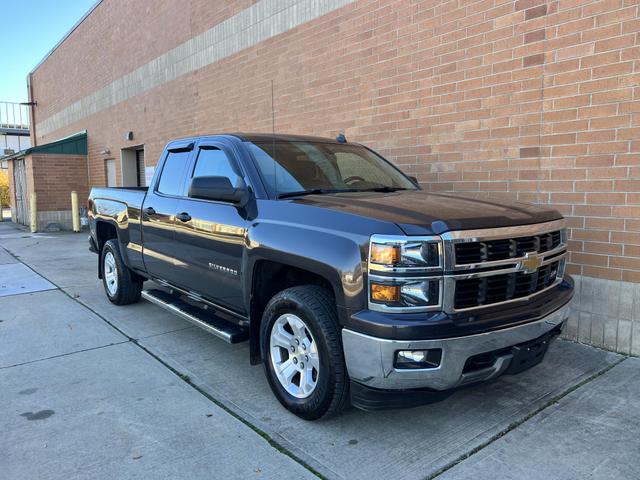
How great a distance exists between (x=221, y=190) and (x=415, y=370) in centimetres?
190

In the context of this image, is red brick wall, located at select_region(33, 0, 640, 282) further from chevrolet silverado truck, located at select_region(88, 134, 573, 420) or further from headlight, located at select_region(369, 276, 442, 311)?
headlight, located at select_region(369, 276, 442, 311)

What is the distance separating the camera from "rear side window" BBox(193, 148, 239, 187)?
13.6ft

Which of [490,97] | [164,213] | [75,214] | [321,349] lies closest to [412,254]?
[321,349]

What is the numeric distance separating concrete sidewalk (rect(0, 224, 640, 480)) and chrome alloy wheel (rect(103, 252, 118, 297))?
4.61 ft

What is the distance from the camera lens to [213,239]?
13.5 ft

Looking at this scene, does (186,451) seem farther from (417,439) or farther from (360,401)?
(417,439)

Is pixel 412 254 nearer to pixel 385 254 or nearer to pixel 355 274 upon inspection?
pixel 385 254

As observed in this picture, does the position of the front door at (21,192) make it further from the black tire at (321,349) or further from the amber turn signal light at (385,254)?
the amber turn signal light at (385,254)

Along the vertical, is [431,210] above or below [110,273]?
above

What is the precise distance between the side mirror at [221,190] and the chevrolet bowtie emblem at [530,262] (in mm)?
1958

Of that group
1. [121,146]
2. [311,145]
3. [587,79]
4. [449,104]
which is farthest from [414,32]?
[121,146]

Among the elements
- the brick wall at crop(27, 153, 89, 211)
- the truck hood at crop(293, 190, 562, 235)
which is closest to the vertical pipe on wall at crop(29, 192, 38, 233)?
the brick wall at crop(27, 153, 89, 211)

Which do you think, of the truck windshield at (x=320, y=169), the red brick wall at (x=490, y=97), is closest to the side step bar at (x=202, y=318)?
the truck windshield at (x=320, y=169)

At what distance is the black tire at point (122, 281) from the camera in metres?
6.13
